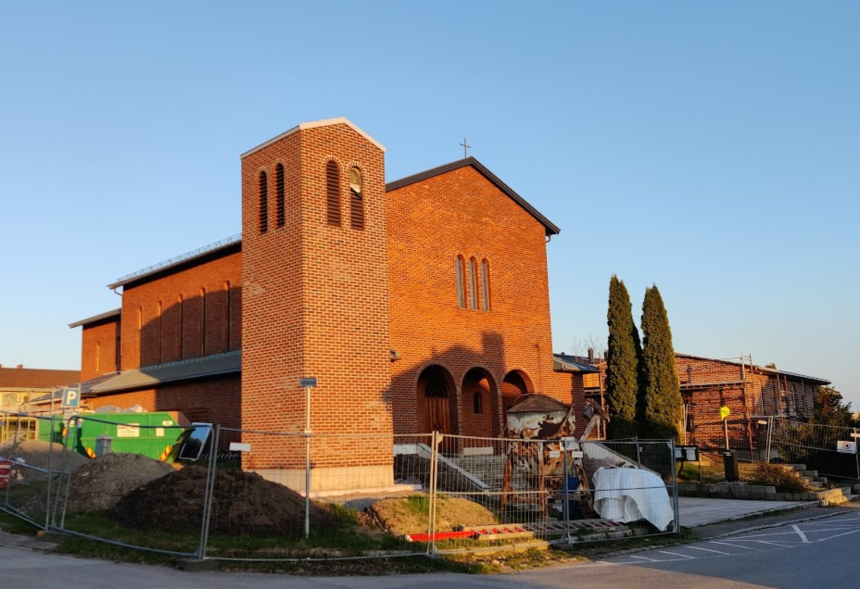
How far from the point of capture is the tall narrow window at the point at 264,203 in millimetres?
19105

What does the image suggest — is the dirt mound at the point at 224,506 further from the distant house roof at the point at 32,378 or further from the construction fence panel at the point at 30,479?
the distant house roof at the point at 32,378

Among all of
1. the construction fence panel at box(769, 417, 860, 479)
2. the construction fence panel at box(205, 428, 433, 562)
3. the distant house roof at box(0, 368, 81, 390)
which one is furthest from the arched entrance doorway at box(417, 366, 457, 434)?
the distant house roof at box(0, 368, 81, 390)

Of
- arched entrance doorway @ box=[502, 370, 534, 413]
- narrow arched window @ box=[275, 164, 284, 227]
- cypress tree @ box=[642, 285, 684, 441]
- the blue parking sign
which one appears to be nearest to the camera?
narrow arched window @ box=[275, 164, 284, 227]

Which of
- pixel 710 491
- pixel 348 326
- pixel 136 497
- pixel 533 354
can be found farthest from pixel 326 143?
pixel 710 491

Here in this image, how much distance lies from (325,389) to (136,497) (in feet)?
16.0

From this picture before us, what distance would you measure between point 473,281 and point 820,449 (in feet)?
46.5

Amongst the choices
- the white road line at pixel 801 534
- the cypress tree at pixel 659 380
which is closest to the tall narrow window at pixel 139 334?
the cypress tree at pixel 659 380

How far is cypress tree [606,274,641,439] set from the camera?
30.3 meters

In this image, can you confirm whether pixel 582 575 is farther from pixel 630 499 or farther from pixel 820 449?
pixel 820 449

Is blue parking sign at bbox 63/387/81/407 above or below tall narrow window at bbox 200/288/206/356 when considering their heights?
below

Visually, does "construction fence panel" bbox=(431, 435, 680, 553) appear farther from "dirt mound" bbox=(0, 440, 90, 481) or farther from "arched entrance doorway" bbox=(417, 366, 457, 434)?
"dirt mound" bbox=(0, 440, 90, 481)

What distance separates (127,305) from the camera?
36.4 meters

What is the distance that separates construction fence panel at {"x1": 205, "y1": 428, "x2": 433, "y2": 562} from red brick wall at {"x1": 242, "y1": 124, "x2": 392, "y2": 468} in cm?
11

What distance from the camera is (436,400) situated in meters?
25.9
